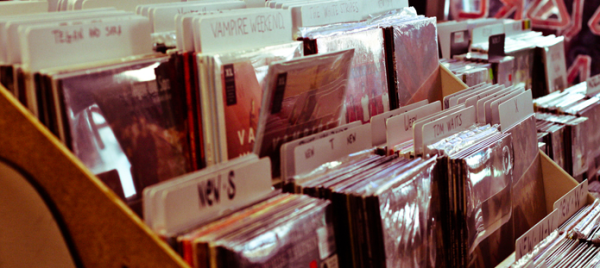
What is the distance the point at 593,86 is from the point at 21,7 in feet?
8.08

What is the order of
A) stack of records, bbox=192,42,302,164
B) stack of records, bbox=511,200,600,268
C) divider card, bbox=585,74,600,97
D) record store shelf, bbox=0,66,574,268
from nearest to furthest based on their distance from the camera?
record store shelf, bbox=0,66,574,268 → stack of records, bbox=192,42,302,164 → stack of records, bbox=511,200,600,268 → divider card, bbox=585,74,600,97

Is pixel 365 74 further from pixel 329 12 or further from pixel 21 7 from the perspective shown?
pixel 21 7

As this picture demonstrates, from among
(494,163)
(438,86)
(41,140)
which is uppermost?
(41,140)

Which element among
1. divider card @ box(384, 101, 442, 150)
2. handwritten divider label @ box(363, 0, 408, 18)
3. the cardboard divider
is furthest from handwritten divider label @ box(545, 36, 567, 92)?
divider card @ box(384, 101, 442, 150)

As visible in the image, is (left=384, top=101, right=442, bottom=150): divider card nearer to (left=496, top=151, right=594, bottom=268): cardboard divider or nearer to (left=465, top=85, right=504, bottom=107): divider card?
(left=465, top=85, right=504, bottom=107): divider card

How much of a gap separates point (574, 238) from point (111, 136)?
1.24 metres

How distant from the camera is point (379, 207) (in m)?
0.99

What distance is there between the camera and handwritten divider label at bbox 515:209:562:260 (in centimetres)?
131

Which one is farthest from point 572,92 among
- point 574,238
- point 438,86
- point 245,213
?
point 245,213

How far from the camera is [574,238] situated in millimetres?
1469

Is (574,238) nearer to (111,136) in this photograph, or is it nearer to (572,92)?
(111,136)

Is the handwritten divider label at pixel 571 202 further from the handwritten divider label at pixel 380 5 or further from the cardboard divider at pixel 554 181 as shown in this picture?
the handwritten divider label at pixel 380 5

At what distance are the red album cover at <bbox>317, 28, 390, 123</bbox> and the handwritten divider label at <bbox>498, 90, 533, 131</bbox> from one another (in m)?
0.33

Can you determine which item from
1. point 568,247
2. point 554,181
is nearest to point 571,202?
point 554,181
